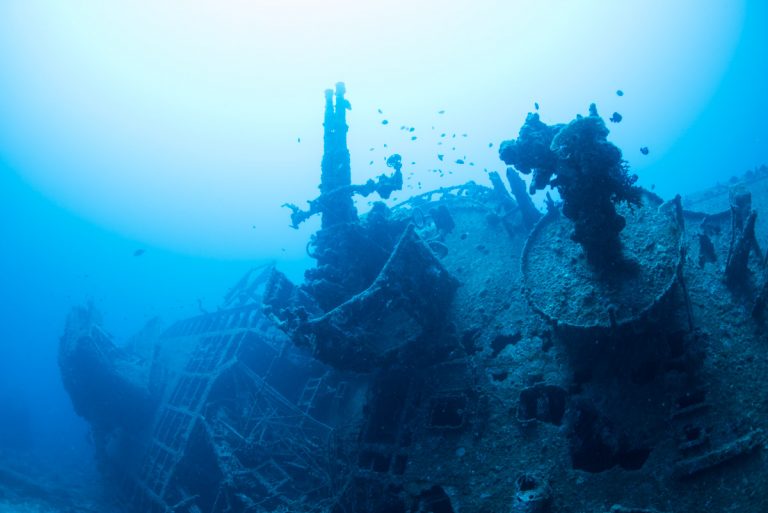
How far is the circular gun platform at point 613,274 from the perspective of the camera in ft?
20.6

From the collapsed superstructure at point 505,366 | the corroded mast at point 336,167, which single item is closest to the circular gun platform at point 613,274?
the collapsed superstructure at point 505,366

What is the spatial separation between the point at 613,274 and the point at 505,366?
8.78 ft

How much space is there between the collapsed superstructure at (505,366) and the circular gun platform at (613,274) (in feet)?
0.11

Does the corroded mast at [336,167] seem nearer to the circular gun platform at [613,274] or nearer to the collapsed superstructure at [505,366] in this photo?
the collapsed superstructure at [505,366]

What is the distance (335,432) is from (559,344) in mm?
5581

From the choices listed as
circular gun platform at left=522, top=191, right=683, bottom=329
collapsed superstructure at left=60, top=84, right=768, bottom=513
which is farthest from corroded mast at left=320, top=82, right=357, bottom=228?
circular gun platform at left=522, top=191, right=683, bottom=329

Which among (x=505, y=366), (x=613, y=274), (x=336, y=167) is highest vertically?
(x=336, y=167)

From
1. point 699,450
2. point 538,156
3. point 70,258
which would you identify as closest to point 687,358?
point 699,450

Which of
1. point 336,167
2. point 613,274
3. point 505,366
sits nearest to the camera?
point 613,274

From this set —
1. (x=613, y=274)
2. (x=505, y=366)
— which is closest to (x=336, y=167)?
(x=505, y=366)

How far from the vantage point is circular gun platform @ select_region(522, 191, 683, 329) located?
20.6 ft

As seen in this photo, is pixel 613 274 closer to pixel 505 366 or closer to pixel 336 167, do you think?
pixel 505 366

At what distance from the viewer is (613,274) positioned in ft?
22.4

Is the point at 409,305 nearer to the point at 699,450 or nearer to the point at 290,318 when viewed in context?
the point at 290,318
